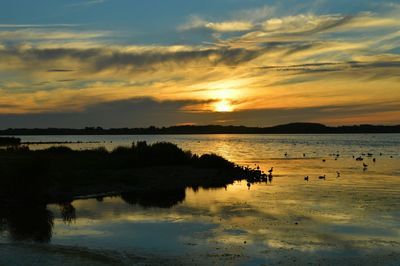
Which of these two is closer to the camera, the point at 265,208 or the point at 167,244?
the point at 167,244

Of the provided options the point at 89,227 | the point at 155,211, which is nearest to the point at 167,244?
the point at 89,227

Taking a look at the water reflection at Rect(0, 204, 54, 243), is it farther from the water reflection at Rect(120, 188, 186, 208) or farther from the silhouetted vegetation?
the water reflection at Rect(120, 188, 186, 208)

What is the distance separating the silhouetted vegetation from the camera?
96.1ft

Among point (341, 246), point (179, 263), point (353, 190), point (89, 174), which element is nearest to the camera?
point (179, 263)

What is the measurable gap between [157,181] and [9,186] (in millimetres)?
12295

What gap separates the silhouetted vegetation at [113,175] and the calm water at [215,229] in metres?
2.70

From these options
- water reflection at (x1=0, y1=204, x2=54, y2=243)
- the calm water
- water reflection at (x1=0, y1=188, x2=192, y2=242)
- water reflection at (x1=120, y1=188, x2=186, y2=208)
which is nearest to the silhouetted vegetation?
water reflection at (x1=120, y1=188, x2=186, y2=208)

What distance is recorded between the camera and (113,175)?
1526 inches

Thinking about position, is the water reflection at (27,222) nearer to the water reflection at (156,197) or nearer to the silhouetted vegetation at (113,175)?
the silhouetted vegetation at (113,175)

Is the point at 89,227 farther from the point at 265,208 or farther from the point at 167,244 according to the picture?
the point at 265,208

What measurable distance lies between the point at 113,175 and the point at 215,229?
19379 mm

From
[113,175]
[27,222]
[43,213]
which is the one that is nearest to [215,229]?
[27,222]

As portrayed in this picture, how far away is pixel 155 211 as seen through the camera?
26.2 m

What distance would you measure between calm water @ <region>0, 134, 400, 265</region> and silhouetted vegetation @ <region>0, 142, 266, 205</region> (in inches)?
106
